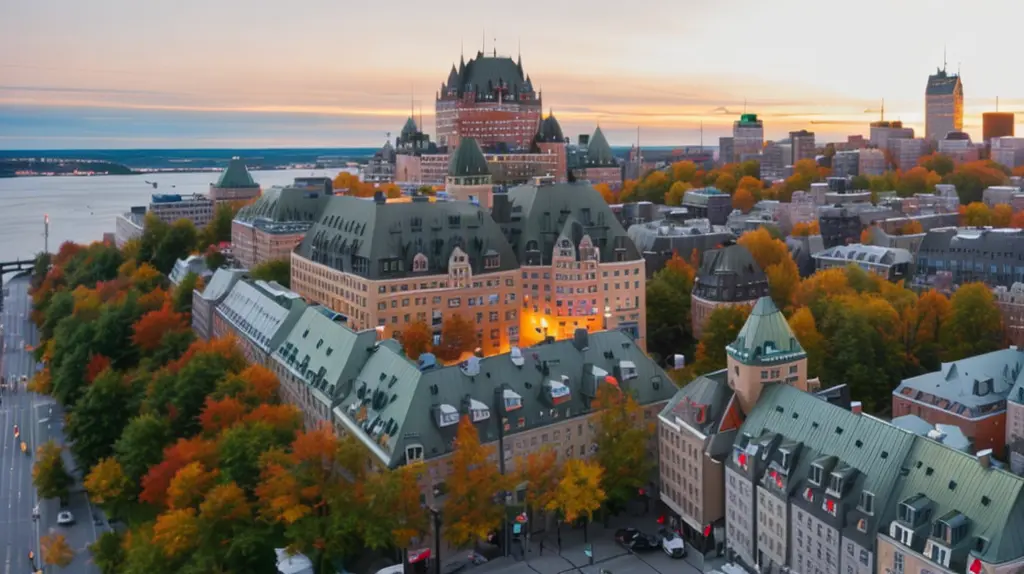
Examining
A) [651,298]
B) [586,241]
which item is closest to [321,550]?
[586,241]

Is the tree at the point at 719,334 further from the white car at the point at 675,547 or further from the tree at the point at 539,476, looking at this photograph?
the tree at the point at 539,476

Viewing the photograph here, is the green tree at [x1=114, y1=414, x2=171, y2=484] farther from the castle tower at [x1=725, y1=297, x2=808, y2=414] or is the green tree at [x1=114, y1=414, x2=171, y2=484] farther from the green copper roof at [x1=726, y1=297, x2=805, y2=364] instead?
the green copper roof at [x1=726, y1=297, x2=805, y2=364]

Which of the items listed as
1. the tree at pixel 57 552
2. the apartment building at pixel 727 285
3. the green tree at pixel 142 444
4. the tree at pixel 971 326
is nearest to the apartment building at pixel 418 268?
the apartment building at pixel 727 285

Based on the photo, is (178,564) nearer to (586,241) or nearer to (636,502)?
(636,502)

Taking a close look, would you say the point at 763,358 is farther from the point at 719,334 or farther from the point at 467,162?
the point at 467,162

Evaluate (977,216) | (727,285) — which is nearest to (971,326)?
(727,285)

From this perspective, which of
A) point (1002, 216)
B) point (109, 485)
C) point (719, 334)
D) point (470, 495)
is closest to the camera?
point (470, 495)
